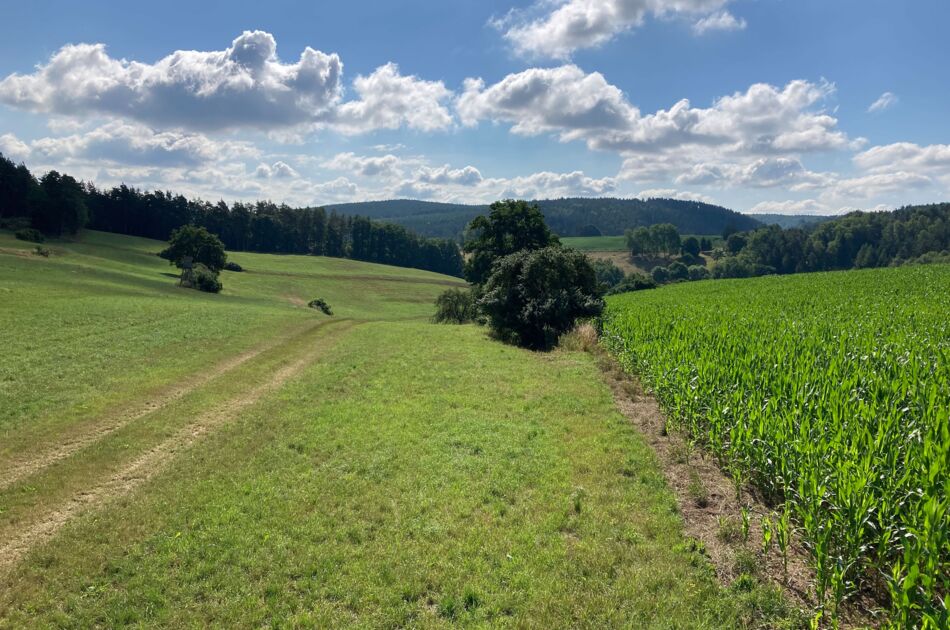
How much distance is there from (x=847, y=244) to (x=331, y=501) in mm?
187112

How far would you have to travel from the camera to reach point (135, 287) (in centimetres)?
4691

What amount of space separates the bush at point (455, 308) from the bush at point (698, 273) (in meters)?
125

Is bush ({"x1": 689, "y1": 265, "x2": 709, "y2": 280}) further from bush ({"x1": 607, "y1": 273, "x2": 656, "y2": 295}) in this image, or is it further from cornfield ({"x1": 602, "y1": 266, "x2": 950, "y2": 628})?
cornfield ({"x1": 602, "y1": 266, "x2": 950, "y2": 628})

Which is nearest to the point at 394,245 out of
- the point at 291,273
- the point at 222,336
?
the point at 291,273

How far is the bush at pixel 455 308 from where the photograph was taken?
173 ft

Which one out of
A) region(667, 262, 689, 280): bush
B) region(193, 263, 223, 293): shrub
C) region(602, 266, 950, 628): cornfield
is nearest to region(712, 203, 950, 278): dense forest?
region(667, 262, 689, 280): bush

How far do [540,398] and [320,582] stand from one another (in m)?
10.5

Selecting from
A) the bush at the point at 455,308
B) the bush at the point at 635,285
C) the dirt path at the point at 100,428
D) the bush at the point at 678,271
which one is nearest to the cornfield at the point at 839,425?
the dirt path at the point at 100,428

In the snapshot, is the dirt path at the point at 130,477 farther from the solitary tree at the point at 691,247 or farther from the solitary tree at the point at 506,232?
the solitary tree at the point at 691,247

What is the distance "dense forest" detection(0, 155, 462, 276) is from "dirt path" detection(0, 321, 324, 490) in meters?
83.2

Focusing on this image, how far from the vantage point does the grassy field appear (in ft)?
22.3

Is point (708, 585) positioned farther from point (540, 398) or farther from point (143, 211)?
point (143, 211)

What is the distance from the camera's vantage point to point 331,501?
9562 mm

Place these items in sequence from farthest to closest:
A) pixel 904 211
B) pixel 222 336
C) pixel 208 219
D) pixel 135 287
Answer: pixel 904 211 < pixel 208 219 < pixel 135 287 < pixel 222 336
